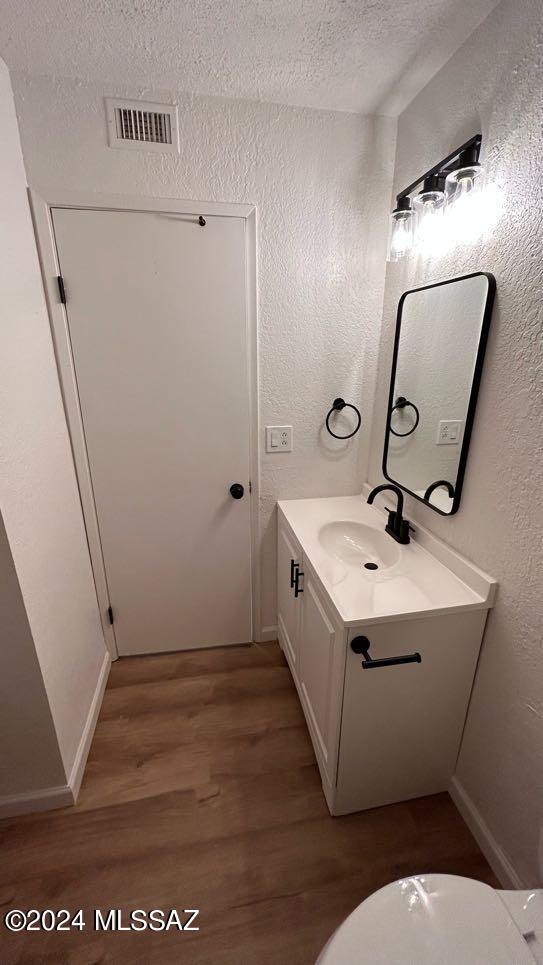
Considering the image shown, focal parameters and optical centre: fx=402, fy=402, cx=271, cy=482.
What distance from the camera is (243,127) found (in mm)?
1531

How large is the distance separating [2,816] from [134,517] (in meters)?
1.15

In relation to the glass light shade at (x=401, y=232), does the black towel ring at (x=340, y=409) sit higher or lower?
lower

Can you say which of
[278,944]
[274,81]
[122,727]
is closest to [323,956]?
[278,944]

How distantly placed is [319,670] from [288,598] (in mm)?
482

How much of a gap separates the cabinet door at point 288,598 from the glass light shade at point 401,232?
1.23m

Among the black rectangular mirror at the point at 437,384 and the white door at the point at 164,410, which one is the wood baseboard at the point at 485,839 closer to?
the black rectangular mirror at the point at 437,384

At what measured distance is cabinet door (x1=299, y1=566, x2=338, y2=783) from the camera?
4.28 ft

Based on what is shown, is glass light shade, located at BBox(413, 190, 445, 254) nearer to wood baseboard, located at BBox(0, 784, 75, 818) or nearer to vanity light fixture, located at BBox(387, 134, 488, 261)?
vanity light fixture, located at BBox(387, 134, 488, 261)

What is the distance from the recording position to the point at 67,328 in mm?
1604

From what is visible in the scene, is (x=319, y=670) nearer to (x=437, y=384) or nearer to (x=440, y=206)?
(x=437, y=384)

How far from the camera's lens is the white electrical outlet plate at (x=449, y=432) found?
1327 mm

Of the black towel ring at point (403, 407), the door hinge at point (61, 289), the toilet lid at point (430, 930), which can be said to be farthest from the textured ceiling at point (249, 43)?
the toilet lid at point (430, 930)

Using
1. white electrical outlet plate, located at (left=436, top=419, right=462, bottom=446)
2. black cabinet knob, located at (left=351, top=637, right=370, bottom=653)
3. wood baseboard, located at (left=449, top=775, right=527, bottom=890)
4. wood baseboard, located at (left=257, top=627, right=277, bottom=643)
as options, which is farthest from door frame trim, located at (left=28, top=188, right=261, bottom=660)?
wood baseboard, located at (left=449, top=775, right=527, bottom=890)

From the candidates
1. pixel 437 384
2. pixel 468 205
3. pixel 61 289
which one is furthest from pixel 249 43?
pixel 437 384
